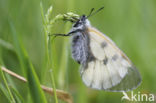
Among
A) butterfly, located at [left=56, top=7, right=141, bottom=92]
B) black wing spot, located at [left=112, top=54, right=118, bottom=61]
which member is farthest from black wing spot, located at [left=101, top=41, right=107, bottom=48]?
black wing spot, located at [left=112, top=54, right=118, bottom=61]

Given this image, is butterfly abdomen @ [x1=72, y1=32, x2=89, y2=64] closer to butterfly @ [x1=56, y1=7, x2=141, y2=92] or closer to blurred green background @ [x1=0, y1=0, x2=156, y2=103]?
butterfly @ [x1=56, y1=7, x2=141, y2=92]

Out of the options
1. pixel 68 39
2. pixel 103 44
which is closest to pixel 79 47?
pixel 103 44

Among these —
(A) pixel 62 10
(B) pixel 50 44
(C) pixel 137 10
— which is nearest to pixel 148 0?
(C) pixel 137 10

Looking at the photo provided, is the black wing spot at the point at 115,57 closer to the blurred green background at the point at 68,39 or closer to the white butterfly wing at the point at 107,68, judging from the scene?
the white butterfly wing at the point at 107,68

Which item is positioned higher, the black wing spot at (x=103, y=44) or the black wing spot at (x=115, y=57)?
the black wing spot at (x=103, y=44)

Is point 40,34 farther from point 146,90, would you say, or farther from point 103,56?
point 146,90

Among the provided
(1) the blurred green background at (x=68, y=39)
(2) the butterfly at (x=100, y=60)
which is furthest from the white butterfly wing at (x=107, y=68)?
(1) the blurred green background at (x=68, y=39)
